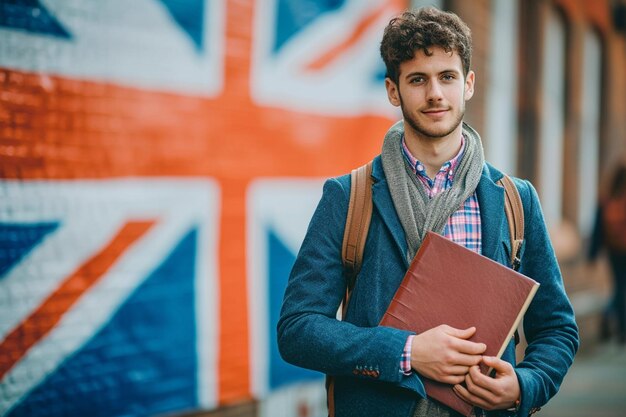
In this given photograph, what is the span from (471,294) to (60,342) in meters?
2.10

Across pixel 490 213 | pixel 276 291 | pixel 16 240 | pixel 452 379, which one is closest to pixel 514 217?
pixel 490 213

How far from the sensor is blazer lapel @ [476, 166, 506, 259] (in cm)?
200

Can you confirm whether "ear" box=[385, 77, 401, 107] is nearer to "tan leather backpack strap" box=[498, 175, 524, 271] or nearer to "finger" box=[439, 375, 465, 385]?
"tan leather backpack strap" box=[498, 175, 524, 271]

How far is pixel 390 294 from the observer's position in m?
1.99

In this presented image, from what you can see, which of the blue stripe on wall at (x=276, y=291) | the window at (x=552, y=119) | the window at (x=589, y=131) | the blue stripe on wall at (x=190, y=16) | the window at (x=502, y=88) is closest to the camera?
the blue stripe on wall at (x=190, y=16)

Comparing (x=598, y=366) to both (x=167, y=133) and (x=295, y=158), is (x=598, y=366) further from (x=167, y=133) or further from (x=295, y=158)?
(x=167, y=133)

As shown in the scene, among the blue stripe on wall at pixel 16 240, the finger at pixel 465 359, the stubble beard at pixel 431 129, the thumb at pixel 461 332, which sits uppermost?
the stubble beard at pixel 431 129

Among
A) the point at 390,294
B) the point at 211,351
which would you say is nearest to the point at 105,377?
the point at 211,351

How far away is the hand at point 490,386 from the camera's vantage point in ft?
6.02

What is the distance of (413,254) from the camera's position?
1984mm

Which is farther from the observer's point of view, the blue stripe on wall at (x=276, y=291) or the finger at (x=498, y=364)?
the blue stripe on wall at (x=276, y=291)

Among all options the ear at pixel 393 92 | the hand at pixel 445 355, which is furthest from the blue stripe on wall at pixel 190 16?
the hand at pixel 445 355

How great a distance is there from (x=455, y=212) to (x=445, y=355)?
41 centimetres

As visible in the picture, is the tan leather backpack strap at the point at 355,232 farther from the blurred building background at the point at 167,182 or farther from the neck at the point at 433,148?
the blurred building background at the point at 167,182
